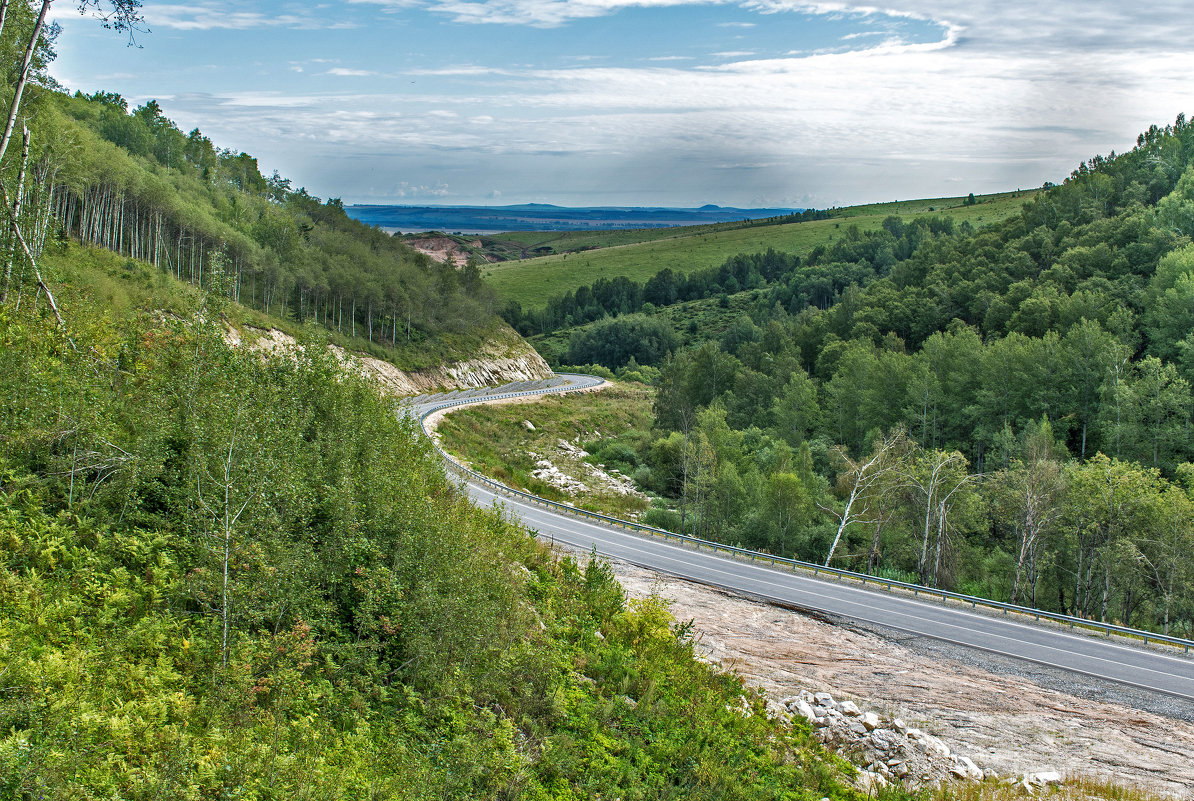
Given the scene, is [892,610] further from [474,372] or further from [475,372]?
[475,372]

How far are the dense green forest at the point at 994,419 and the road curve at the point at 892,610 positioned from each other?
8.44 metres

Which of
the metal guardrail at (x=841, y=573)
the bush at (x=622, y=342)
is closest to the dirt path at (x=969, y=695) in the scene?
the metal guardrail at (x=841, y=573)

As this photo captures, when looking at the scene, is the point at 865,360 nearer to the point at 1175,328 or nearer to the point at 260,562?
the point at 1175,328

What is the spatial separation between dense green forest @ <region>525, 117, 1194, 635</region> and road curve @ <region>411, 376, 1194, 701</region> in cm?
844

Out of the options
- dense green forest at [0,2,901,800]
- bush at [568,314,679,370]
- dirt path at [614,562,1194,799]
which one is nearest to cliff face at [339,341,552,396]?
bush at [568,314,679,370]

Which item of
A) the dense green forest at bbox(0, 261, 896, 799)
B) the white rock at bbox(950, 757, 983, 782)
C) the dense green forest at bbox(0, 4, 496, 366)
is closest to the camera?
the dense green forest at bbox(0, 261, 896, 799)

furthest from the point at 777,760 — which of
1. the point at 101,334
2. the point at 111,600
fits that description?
the point at 101,334

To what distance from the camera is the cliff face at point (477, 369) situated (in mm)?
70375

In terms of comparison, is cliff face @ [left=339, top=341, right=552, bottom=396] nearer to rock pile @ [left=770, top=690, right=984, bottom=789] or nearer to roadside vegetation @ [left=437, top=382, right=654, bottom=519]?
roadside vegetation @ [left=437, top=382, right=654, bottom=519]

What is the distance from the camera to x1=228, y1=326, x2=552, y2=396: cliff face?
231 ft

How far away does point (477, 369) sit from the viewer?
292ft

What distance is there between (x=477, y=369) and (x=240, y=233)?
103 feet

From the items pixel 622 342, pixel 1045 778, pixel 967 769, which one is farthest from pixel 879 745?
pixel 622 342

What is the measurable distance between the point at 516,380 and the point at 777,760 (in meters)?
82.1
